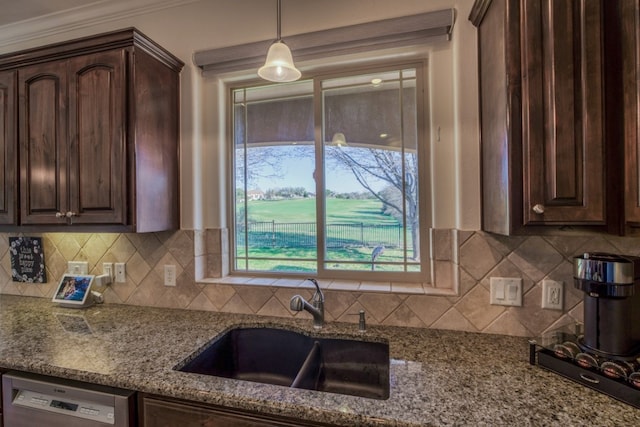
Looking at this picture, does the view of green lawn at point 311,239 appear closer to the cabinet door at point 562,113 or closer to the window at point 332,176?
the window at point 332,176

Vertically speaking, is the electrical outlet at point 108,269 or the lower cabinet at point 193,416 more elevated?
the electrical outlet at point 108,269

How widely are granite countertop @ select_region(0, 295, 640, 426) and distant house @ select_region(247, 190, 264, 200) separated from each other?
67 cm

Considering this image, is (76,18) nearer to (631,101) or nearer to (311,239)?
(311,239)

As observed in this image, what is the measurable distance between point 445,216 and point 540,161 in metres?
0.51

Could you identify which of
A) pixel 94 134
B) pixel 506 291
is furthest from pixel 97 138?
pixel 506 291

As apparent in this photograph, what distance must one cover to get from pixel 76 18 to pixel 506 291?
9.21 ft

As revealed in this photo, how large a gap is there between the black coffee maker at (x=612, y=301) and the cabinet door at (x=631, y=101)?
14cm

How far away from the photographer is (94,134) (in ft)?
4.65

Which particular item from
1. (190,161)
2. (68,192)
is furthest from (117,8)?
(68,192)

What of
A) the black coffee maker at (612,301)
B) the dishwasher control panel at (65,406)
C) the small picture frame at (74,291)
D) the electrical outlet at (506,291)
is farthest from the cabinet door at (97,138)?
the black coffee maker at (612,301)

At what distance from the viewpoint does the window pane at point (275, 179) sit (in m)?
1.69

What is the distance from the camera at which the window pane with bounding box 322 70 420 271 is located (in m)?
1.54

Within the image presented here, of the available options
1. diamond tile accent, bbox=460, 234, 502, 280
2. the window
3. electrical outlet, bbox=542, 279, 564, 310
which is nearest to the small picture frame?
the window

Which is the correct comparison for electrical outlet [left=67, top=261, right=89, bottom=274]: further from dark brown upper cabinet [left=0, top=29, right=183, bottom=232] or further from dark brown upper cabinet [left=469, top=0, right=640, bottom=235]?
dark brown upper cabinet [left=469, top=0, right=640, bottom=235]
